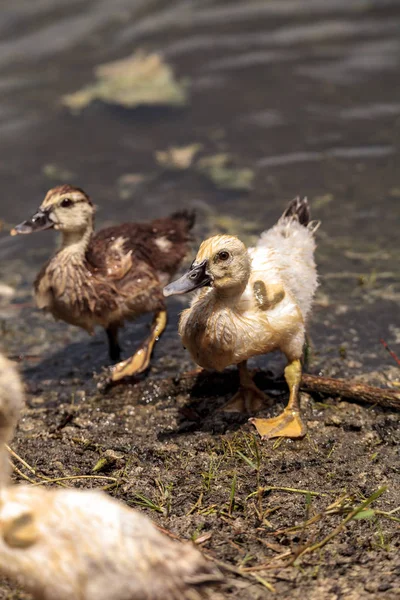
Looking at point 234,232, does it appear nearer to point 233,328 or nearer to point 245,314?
point 245,314

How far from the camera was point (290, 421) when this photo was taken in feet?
15.1

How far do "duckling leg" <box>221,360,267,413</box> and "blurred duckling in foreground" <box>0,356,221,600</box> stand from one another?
1992mm

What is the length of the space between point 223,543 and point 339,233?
4.74 meters

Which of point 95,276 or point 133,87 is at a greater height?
point 133,87

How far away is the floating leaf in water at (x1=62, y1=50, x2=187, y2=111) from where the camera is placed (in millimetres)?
10148

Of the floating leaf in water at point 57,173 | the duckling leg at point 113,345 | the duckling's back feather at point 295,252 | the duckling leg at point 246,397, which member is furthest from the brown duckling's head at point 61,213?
the floating leaf in water at point 57,173

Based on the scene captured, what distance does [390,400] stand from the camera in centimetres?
461

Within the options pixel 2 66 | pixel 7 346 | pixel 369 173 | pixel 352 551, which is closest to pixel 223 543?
pixel 352 551

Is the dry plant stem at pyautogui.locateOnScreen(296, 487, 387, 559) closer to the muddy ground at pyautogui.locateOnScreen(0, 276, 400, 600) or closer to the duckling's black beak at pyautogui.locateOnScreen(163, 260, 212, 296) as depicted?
the muddy ground at pyautogui.locateOnScreen(0, 276, 400, 600)

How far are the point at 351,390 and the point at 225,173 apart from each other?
4.84 metres

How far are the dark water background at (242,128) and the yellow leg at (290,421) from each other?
76 cm

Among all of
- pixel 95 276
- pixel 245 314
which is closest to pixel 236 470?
pixel 245 314

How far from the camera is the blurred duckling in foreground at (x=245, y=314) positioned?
451cm

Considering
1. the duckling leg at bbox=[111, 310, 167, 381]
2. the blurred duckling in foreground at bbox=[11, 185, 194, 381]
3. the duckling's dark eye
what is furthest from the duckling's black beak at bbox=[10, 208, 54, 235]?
the duckling leg at bbox=[111, 310, 167, 381]
